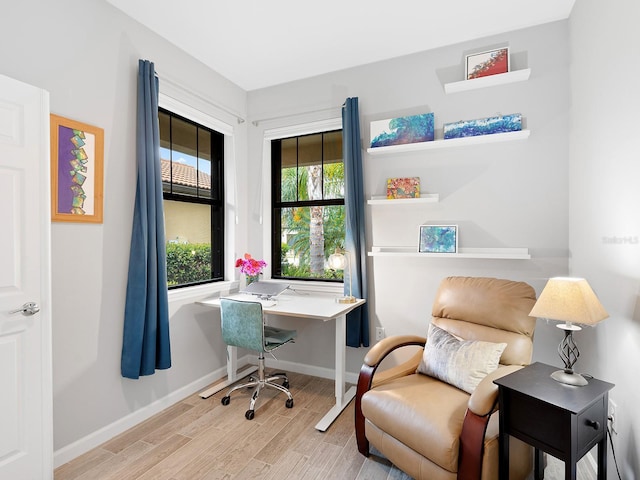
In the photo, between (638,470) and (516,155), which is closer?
(638,470)

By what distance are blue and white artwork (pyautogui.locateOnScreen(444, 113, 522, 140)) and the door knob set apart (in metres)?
2.74

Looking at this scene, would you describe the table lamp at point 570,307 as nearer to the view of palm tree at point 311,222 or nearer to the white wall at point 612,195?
the white wall at point 612,195

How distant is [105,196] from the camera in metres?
2.28

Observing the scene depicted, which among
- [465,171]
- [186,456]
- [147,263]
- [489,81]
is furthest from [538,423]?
[147,263]

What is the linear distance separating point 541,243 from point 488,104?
1.07m

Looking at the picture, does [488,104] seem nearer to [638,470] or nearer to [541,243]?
[541,243]

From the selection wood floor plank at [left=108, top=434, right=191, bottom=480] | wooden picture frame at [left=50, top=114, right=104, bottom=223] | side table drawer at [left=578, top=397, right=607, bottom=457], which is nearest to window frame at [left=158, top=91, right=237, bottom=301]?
wooden picture frame at [left=50, top=114, right=104, bottom=223]

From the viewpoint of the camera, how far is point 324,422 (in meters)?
2.49

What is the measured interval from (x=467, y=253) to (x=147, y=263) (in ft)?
7.38

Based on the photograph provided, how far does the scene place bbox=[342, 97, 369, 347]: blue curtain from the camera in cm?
297

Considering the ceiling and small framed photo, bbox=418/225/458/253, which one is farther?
small framed photo, bbox=418/225/458/253

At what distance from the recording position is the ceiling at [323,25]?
2.32 metres

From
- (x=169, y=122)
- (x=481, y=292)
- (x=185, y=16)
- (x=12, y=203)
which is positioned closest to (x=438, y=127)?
(x=481, y=292)

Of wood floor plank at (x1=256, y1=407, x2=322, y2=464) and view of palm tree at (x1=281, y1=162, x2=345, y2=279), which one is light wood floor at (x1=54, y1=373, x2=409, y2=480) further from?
view of palm tree at (x1=281, y1=162, x2=345, y2=279)
